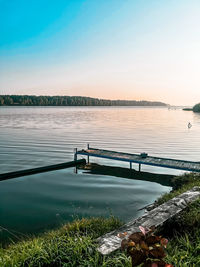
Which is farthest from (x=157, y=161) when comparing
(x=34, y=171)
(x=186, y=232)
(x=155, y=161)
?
(x=186, y=232)

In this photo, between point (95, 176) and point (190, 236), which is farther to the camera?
point (95, 176)

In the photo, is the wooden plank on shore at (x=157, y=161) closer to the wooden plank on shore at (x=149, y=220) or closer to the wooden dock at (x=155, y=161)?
the wooden dock at (x=155, y=161)

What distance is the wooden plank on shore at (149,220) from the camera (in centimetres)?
433

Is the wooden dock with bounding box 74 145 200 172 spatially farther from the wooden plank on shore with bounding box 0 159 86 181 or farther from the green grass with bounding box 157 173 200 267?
the green grass with bounding box 157 173 200 267

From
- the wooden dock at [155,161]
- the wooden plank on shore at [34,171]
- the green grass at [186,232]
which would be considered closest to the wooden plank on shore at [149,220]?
the green grass at [186,232]

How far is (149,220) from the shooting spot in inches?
214

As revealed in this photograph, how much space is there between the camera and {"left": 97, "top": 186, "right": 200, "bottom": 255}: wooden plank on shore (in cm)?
433

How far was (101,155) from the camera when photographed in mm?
18547

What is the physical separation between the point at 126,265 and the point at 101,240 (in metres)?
0.93

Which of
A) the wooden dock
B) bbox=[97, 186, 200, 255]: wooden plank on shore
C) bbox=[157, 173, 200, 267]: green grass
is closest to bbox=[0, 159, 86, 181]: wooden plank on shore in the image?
→ the wooden dock

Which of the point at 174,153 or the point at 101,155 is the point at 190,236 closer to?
the point at 101,155

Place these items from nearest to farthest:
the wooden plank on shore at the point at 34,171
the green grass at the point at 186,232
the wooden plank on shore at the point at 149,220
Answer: the wooden plank on shore at the point at 149,220 < the green grass at the point at 186,232 < the wooden plank on shore at the point at 34,171

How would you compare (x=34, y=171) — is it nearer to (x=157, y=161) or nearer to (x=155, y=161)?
(x=155, y=161)

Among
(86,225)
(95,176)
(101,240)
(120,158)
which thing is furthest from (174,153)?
(101,240)
